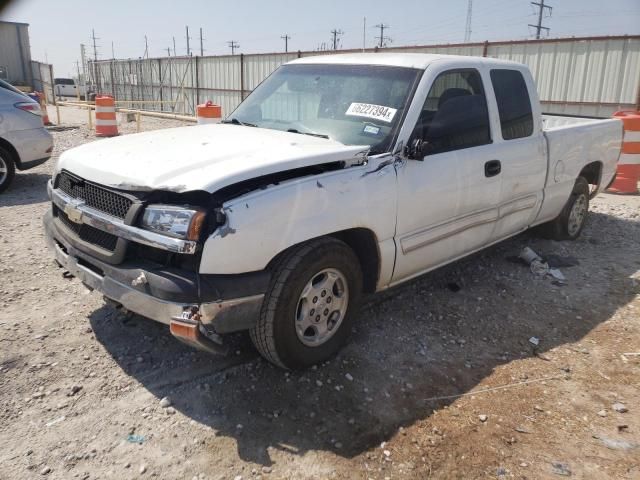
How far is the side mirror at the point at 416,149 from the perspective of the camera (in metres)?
3.52

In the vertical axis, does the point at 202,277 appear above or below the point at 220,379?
above

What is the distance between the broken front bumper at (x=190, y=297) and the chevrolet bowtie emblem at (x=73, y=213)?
1.41 ft

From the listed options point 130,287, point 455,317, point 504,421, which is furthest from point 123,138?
point 504,421

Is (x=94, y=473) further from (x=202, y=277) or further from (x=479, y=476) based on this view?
(x=479, y=476)

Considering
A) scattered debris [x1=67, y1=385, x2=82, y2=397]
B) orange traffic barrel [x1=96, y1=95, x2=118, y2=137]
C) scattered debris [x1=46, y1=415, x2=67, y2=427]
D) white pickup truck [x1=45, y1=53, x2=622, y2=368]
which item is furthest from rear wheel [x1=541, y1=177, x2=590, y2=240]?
orange traffic barrel [x1=96, y1=95, x2=118, y2=137]

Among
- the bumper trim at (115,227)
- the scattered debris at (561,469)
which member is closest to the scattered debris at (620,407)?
the scattered debris at (561,469)

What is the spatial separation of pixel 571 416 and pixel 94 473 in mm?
2566

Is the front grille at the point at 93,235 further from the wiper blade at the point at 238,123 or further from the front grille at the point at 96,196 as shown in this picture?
the wiper blade at the point at 238,123

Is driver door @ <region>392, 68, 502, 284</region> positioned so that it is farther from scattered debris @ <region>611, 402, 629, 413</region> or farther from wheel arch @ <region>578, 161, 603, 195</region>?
wheel arch @ <region>578, 161, 603, 195</region>

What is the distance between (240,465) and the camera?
8.53 feet

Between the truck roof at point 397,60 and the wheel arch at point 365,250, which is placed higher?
the truck roof at point 397,60

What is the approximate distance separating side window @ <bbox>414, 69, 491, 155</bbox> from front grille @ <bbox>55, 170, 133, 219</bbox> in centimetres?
192

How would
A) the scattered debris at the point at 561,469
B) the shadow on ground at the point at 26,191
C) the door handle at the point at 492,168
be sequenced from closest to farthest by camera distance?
the scattered debris at the point at 561,469, the door handle at the point at 492,168, the shadow on ground at the point at 26,191

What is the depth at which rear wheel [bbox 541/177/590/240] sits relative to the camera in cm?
598
